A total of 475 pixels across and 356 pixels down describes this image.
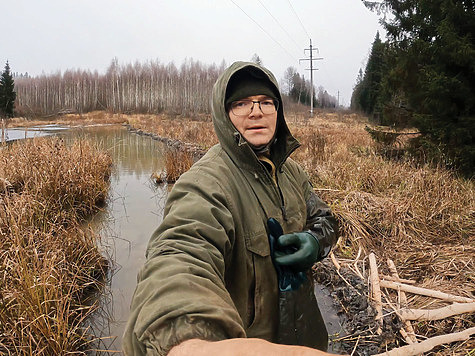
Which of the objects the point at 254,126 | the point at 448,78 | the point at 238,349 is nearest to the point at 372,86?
the point at 448,78

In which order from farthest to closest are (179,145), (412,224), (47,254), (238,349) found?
(179,145) < (412,224) < (47,254) < (238,349)

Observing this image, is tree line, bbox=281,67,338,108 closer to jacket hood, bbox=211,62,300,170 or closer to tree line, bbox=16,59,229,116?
tree line, bbox=16,59,229,116

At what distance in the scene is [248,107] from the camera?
152 cm

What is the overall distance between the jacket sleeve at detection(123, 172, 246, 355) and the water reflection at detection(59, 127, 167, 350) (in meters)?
2.34

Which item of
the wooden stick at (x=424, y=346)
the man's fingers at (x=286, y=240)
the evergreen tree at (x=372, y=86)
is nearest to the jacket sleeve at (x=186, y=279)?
the man's fingers at (x=286, y=240)

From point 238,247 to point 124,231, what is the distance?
4389mm

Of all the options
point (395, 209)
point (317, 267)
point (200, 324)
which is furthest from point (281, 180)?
point (395, 209)

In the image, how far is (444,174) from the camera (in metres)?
5.05

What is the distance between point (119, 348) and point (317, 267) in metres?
2.27

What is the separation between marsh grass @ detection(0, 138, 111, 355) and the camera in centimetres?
235

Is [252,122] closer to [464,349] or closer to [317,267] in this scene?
[464,349]

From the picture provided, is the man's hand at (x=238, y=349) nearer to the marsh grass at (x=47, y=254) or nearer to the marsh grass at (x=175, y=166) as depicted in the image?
the marsh grass at (x=47, y=254)

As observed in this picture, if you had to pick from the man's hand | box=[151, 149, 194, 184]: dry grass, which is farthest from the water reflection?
the man's hand

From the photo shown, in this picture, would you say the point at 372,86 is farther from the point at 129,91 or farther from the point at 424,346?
the point at 129,91
